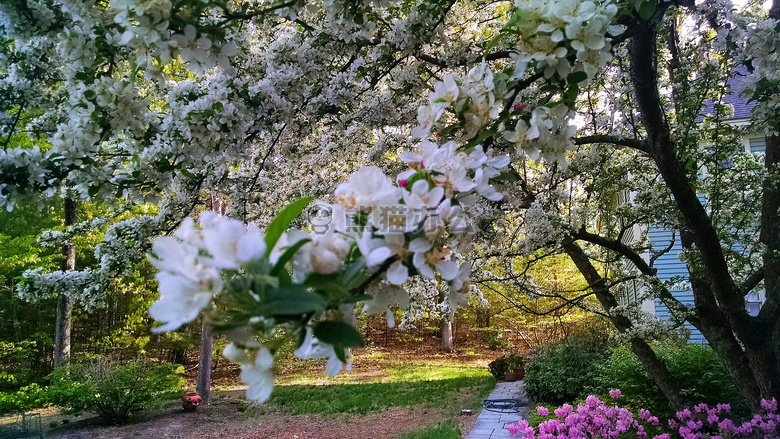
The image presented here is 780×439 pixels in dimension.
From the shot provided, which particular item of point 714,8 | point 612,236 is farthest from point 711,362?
point 714,8

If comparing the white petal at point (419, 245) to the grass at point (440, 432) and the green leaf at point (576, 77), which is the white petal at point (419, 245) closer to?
the green leaf at point (576, 77)

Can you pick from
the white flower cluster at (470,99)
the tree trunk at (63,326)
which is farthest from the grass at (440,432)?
the tree trunk at (63,326)

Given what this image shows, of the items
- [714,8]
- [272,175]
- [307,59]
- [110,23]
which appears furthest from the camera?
[272,175]

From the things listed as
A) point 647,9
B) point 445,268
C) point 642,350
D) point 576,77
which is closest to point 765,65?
point 647,9

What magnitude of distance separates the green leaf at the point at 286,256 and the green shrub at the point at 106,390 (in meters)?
8.69

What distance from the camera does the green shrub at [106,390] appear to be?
759 cm

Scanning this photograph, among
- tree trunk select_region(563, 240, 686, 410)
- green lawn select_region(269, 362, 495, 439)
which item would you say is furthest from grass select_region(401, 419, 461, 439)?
tree trunk select_region(563, 240, 686, 410)

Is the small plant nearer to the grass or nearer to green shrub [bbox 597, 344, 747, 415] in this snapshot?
the grass

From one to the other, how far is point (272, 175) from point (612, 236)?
2.98 m

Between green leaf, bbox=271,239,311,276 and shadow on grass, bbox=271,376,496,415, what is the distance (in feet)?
25.4

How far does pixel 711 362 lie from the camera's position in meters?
5.32

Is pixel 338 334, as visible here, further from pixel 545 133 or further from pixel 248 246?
pixel 545 133

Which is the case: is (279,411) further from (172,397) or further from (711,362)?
(711,362)

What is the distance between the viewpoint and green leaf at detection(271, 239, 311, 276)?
0.52 m
